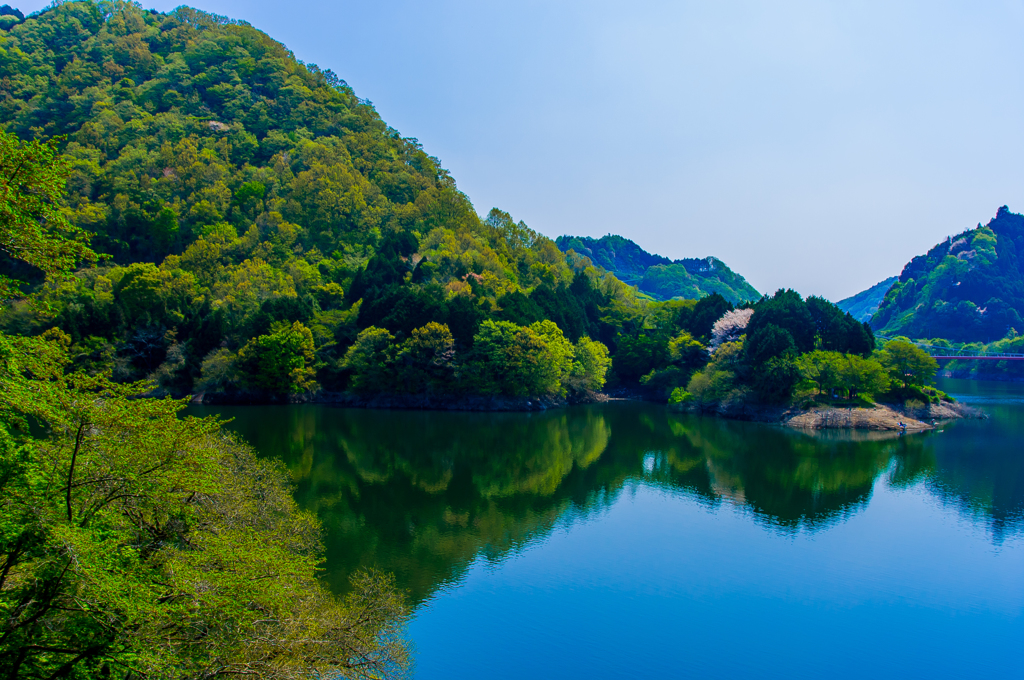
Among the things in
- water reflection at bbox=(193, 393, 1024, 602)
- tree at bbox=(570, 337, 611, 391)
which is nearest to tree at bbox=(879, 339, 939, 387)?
water reflection at bbox=(193, 393, 1024, 602)

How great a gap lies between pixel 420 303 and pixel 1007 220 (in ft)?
396

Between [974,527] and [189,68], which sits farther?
[189,68]

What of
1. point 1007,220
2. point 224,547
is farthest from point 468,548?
point 1007,220

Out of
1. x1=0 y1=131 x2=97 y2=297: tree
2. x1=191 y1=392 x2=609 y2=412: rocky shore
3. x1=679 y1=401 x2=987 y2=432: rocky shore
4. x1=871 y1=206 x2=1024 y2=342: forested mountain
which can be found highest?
x1=871 y1=206 x2=1024 y2=342: forested mountain

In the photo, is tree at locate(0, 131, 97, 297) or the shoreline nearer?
tree at locate(0, 131, 97, 297)

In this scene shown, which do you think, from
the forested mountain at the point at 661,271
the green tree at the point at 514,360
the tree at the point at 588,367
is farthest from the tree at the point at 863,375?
the forested mountain at the point at 661,271

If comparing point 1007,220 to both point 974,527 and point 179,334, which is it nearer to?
point 974,527

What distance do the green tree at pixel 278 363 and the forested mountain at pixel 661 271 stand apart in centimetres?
11903

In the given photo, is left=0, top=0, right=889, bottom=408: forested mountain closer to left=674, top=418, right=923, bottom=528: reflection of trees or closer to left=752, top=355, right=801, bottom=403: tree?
left=752, top=355, right=801, bottom=403: tree

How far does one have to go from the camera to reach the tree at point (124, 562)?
19.4 feet

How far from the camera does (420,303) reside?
48719 millimetres

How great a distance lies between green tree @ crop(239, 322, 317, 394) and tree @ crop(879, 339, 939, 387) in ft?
142

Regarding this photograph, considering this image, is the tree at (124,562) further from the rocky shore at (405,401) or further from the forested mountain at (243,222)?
the rocky shore at (405,401)

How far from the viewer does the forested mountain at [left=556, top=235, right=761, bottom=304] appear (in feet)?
538
